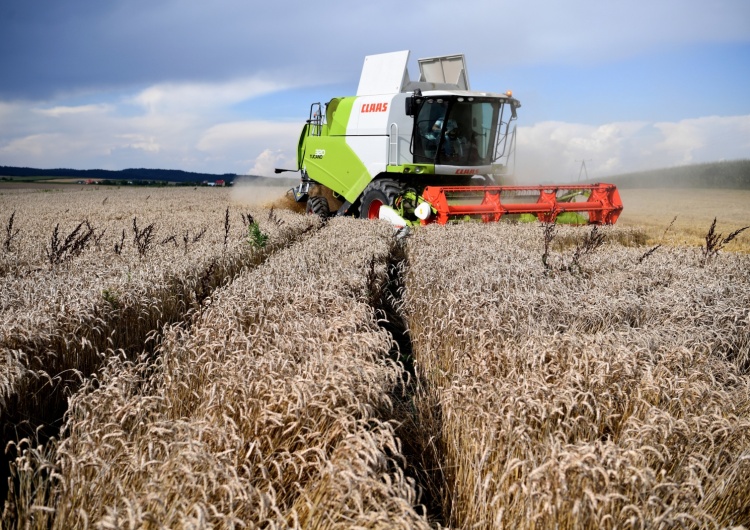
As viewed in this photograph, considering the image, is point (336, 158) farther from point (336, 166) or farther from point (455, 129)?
point (455, 129)

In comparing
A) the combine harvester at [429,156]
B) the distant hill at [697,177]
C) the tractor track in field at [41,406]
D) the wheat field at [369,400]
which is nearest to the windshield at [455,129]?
the combine harvester at [429,156]

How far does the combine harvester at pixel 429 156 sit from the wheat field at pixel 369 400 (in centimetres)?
613

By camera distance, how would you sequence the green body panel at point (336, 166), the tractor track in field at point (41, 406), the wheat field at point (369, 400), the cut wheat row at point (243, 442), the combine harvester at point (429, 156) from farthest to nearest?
the green body panel at point (336, 166)
the combine harvester at point (429, 156)
the tractor track in field at point (41, 406)
the wheat field at point (369, 400)
the cut wheat row at point (243, 442)

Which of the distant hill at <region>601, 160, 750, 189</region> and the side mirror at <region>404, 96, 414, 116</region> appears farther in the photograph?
the distant hill at <region>601, 160, 750, 189</region>

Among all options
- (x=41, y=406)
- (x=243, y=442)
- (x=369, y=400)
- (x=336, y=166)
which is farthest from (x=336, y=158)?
(x=243, y=442)

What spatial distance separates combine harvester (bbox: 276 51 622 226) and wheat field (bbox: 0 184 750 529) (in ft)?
20.1

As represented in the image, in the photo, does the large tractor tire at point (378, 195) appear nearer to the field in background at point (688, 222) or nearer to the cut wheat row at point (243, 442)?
the field in background at point (688, 222)

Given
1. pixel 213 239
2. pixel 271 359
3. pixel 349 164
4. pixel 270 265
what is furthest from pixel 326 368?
pixel 349 164

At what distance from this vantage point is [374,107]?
15.6 metres

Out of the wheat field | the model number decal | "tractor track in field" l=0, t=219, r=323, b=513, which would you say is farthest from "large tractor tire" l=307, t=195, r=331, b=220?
"tractor track in field" l=0, t=219, r=323, b=513

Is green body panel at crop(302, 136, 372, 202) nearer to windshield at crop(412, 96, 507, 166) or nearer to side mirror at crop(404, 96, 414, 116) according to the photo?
windshield at crop(412, 96, 507, 166)

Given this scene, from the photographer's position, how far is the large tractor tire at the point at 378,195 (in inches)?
564

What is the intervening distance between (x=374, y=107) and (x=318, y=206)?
356 cm

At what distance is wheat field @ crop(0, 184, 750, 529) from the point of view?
2.51 m
